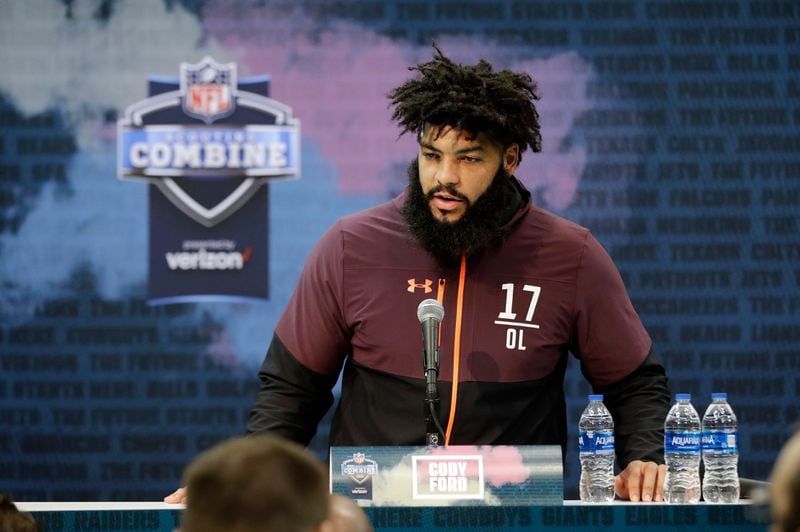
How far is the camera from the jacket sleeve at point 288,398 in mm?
3232

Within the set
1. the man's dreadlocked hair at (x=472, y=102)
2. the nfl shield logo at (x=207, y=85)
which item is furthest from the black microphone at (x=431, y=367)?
the nfl shield logo at (x=207, y=85)

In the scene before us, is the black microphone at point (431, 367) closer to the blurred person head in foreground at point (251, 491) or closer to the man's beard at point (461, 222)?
the man's beard at point (461, 222)

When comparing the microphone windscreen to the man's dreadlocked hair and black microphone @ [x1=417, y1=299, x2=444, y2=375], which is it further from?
the man's dreadlocked hair

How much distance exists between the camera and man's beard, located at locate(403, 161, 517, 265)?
10.8ft

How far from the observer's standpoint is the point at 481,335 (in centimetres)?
326

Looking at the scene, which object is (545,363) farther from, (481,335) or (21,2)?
(21,2)

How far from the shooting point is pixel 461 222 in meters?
3.30

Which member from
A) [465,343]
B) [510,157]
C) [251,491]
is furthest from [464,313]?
[251,491]

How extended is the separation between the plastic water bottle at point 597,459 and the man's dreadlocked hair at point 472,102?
741 millimetres

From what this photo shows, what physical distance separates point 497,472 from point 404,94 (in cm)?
124

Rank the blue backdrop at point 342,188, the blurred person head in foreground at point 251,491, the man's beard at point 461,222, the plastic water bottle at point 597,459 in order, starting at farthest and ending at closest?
1. the blue backdrop at point 342,188
2. the man's beard at point 461,222
3. the plastic water bottle at point 597,459
4. the blurred person head in foreground at point 251,491

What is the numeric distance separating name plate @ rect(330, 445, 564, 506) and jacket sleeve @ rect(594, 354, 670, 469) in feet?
2.00

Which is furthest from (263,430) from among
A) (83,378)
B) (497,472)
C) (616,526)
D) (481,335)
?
(83,378)

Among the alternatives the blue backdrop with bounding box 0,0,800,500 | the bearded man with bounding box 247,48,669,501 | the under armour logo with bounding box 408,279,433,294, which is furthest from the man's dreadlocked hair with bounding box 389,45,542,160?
the blue backdrop with bounding box 0,0,800,500
